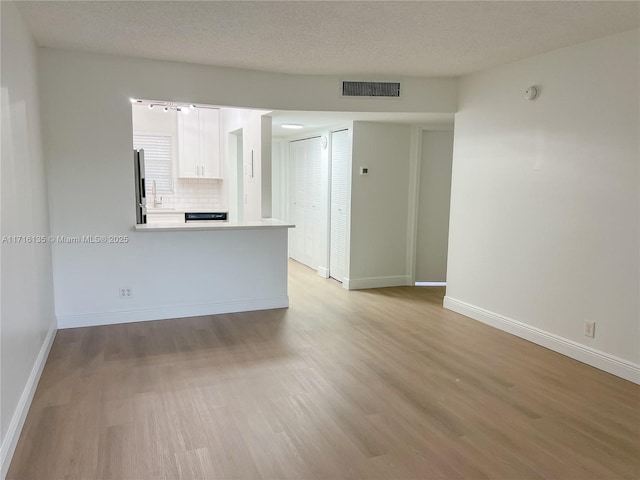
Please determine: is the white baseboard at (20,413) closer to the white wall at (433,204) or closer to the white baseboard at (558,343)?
the white baseboard at (558,343)

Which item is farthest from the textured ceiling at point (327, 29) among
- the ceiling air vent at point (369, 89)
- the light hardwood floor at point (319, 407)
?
the light hardwood floor at point (319, 407)

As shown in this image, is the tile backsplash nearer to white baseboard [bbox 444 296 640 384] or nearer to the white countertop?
the white countertop

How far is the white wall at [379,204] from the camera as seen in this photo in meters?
5.55

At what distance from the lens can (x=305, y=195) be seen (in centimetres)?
692

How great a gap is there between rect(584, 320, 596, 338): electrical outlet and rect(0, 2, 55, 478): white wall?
3.73m

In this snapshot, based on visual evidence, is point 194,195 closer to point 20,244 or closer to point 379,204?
point 379,204

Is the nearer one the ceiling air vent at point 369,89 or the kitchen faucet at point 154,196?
the ceiling air vent at point 369,89

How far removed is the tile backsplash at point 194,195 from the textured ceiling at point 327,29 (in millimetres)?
3390

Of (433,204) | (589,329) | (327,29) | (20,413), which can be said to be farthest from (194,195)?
(589,329)

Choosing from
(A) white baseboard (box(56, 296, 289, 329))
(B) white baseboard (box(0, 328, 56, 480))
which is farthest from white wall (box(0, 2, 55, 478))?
(A) white baseboard (box(56, 296, 289, 329))

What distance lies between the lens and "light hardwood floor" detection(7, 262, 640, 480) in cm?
218

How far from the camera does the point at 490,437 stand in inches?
95.6

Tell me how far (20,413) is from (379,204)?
4264 millimetres

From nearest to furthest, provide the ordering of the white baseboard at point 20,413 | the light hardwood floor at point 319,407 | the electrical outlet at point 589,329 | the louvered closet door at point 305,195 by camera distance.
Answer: the white baseboard at point 20,413
the light hardwood floor at point 319,407
the electrical outlet at point 589,329
the louvered closet door at point 305,195
